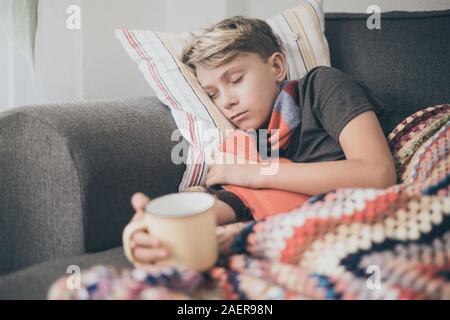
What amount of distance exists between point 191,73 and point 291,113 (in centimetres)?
25

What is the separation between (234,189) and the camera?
0.84 m

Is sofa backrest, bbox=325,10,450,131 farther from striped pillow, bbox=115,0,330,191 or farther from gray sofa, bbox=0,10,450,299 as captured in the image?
gray sofa, bbox=0,10,450,299

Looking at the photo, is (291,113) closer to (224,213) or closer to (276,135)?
(276,135)

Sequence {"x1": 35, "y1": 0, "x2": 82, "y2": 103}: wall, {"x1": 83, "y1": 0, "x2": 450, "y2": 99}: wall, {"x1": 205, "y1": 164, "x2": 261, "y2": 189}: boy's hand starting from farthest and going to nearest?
{"x1": 83, "y1": 0, "x2": 450, "y2": 99}: wall
{"x1": 35, "y1": 0, "x2": 82, "y2": 103}: wall
{"x1": 205, "y1": 164, "x2": 261, "y2": 189}: boy's hand

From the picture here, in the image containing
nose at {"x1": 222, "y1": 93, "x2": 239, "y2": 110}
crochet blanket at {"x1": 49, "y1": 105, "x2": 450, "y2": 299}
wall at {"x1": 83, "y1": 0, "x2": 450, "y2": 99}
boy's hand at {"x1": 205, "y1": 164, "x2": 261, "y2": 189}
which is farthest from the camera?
wall at {"x1": 83, "y1": 0, "x2": 450, "y2": 99}

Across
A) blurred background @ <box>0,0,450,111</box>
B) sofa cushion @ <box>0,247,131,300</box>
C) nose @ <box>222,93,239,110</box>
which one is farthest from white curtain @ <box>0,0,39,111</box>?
sofa cushion @ <box>0,247,131,300</box>

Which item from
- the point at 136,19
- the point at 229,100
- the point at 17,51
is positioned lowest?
the point at 229,100

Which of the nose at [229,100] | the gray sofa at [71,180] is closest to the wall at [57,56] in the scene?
the gray sofa at [71,180]

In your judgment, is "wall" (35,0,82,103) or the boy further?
"wall" (35,0,82,103)

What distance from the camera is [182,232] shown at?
51 cm

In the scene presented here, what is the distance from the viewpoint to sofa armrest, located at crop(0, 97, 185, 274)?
2.35 ft

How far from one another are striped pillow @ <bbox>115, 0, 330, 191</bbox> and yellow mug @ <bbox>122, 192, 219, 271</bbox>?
1.12 ft

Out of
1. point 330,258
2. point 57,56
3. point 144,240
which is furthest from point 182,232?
point 57,56
